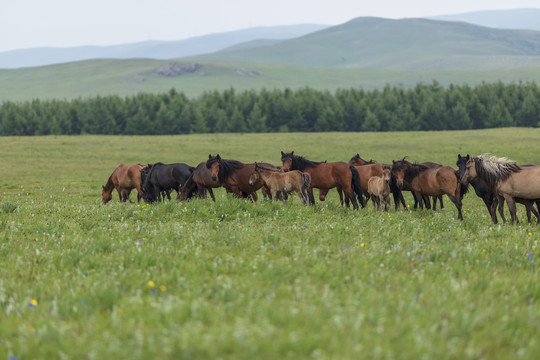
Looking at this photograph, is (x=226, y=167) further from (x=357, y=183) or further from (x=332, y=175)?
(x=357, y=183)

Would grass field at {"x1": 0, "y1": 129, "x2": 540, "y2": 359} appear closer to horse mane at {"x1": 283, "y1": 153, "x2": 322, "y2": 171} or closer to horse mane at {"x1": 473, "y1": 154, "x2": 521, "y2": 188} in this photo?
horse mane at {"x1": 473, "y1": 154, "x2": 521, "y2": 188}

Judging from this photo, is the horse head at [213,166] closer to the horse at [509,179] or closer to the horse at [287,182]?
the horse at [287,182]

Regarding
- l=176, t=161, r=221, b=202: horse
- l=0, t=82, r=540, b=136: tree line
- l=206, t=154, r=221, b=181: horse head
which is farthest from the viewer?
l=0, t=82, r=540, b=136: tree line

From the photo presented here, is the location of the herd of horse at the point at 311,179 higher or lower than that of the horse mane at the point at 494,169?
lower

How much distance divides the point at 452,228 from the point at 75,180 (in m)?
30.7

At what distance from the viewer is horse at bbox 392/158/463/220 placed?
668 inches

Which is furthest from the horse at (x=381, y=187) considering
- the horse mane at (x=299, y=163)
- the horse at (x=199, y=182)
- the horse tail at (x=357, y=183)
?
the horse at (x=199, y=182)

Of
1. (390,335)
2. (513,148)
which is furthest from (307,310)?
(513,148)

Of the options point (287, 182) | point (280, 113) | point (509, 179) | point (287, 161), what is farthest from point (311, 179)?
point (280, 113)

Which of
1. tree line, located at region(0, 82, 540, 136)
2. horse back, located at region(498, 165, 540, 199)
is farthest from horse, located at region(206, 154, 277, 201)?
tree line, located at region(0, 82, 540, 136)

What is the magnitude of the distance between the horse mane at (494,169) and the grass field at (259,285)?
2.29 meters

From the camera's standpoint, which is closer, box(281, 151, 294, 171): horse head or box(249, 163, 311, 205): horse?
box(249, 163, 311, 205): horse

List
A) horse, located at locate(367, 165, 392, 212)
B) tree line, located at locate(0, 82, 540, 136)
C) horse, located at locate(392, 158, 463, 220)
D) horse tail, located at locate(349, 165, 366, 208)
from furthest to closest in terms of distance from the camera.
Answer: tree line, located at locate(0, 82, 540, 136) < horse tail, located at locate(349, 165, 366, 208) < horse, located at locate(367, 165, 392, 212) < horse, located at locate(392, 158, 463, 220)

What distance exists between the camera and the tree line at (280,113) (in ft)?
364
